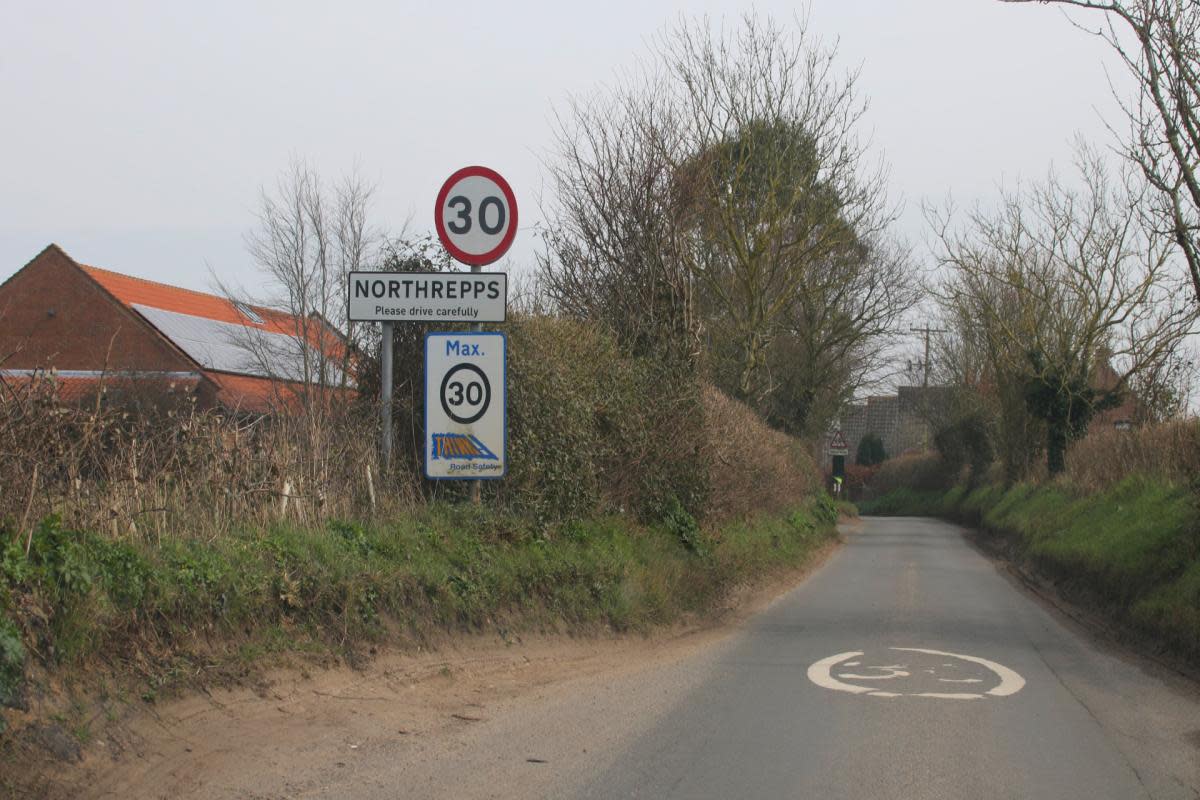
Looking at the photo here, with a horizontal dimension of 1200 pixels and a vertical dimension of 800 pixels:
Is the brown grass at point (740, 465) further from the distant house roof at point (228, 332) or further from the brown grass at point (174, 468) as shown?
the distant house roof at point (228, 332)

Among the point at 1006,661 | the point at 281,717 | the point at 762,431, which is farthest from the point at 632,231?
the point at 281,717

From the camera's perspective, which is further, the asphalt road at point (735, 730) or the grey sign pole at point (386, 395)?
the grey sign pole at point (386, 395)

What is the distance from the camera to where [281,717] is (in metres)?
6.43

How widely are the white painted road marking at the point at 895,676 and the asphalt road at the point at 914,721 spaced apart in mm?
25

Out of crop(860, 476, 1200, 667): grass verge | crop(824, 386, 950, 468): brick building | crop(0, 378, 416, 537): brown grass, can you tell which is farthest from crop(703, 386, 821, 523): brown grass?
crop(824, 386, 950, 468): brick building

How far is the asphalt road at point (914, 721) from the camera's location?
603 cm

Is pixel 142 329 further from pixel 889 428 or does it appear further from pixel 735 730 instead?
pixel 889 428

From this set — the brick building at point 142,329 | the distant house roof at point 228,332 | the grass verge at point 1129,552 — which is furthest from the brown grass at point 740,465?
the brick building at point 142,329

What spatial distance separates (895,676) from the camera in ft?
30.1

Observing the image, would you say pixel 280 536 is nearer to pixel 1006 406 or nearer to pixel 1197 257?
pixel 1197 257

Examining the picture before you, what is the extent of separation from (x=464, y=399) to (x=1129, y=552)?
8.94 meters

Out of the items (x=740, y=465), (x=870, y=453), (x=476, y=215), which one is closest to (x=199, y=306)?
(x=740, y=465)

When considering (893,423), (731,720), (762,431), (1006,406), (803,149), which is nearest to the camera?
(731,720)

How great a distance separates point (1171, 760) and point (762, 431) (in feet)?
53.0
